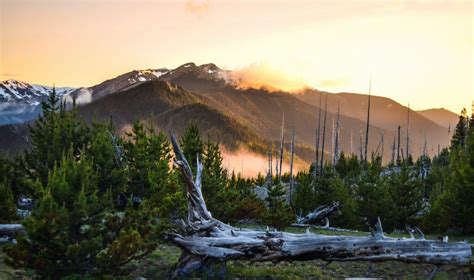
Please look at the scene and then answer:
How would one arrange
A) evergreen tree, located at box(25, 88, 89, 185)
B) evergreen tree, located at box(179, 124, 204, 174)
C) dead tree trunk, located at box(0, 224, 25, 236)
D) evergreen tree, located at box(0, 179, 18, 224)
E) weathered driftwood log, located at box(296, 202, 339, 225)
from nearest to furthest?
1. dead tree trunk, located at box(0, 224, 25, 236)
2. evergreen tree, located at box(0, 179, 18, 224)
3. evergreen tree, located at box(25, 88, 89, 185)
4. weathered driftwood log, located at box(296, 202, 339, 225)
5. evergreen tree, located at box(179, 124, 204, 174)

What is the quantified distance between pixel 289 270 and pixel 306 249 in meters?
0.97

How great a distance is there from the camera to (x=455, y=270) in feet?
45.2

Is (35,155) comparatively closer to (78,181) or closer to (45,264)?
(78,181)

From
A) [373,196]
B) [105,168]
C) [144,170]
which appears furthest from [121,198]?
[373,196]

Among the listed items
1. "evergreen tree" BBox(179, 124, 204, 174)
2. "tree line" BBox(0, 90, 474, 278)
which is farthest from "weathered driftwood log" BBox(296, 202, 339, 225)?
"evergreen tree" BBox(179, 124, 204, 174)

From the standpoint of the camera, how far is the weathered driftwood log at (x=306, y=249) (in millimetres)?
12922

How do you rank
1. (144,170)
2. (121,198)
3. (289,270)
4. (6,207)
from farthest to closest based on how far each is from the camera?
1. (121,198)
2. (144,170)
3. (6,207)
4. (289,270)

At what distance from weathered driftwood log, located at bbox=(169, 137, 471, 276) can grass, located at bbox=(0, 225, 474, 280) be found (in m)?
0.43

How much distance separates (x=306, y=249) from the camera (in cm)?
1325

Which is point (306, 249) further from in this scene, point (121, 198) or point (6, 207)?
point (121, 198)

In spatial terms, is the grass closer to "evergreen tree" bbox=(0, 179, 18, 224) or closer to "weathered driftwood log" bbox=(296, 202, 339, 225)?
"evergreen tree" bbox=(0, 179, 18, 224)

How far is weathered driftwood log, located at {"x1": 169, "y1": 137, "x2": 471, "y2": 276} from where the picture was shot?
1292cm

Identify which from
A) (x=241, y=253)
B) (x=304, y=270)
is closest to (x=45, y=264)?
(x=241, y=253)

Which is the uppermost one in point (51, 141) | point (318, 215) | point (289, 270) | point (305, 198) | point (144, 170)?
point (51, 141)
